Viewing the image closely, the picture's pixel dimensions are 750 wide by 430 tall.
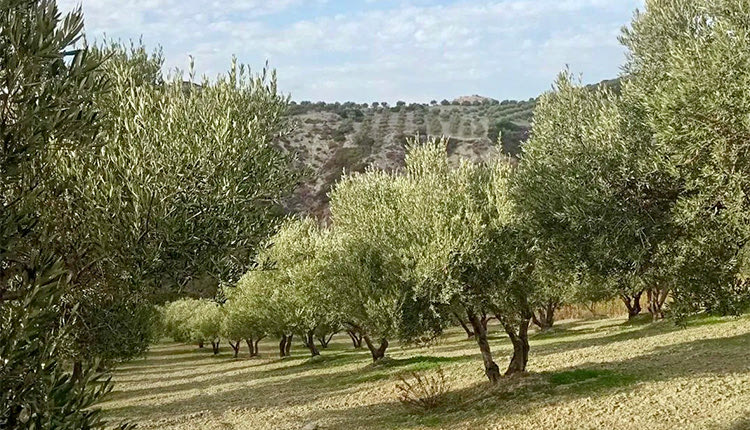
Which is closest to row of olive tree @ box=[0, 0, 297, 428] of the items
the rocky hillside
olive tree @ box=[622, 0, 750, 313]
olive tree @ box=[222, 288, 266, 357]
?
olive tree @ box=[622, 0, 750, 313]

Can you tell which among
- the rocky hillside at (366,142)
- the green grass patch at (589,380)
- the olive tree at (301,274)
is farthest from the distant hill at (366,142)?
the green grass patch at (589,380)

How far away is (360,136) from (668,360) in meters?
145

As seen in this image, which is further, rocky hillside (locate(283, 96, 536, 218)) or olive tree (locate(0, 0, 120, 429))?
rocky hillside (locate(283, 96, 536, 218))

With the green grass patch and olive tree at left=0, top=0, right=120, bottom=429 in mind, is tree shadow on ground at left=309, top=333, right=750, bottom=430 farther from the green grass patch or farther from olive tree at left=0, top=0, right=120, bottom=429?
olive tree at left=0, top=0, right=120, bottom=429

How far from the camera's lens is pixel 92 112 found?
10.5 metres

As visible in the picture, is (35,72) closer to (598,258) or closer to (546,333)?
(598,258)

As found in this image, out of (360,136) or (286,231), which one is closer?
(286,231)

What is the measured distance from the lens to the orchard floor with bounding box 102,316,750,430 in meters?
19.9

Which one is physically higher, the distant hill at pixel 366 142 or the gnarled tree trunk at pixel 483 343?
the distant hill at pixel 366 142

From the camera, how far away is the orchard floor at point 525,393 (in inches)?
782

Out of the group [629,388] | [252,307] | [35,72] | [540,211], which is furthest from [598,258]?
[252,307]

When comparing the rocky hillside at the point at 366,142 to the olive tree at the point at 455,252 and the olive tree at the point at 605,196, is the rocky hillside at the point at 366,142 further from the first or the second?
the olive tree at the point at 605,196

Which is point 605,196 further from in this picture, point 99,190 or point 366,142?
point 366,142

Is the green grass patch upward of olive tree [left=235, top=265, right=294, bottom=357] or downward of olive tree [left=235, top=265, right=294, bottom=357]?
downward
